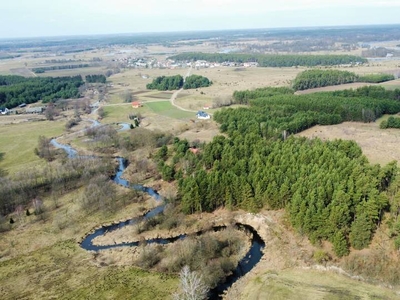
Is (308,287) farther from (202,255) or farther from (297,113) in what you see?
(297,113)

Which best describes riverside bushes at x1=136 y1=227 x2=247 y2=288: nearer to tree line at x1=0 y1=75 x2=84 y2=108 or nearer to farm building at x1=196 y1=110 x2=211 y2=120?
farm building at x1=196 y1=110 x2=211 y2=120

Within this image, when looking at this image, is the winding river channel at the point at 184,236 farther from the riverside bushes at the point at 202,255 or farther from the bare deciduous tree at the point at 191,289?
the bare deciduous tree at the point at 191,289

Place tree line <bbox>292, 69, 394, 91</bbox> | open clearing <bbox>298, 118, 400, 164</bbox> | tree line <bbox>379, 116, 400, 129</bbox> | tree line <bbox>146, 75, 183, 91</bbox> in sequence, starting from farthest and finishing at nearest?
tree line <bbox>146, 75, 183, 91</bbox>
tree line <bbox>292, 69, 394, 91</bbox>
tree line <bbox>379, 116, 400, 129</bbox>
open clearing <bbox>298, 118, 400, 164</bbox>

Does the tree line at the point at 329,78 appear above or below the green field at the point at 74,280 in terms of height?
above

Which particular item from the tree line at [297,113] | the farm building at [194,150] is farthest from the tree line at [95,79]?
the farm building at [194,150]

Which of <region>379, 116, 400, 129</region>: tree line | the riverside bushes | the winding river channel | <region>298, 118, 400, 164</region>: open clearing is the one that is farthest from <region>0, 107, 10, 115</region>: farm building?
<region>379, 116, 400, 129</region>: tree line

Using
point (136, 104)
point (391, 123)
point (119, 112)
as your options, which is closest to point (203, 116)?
point (136, 104)
